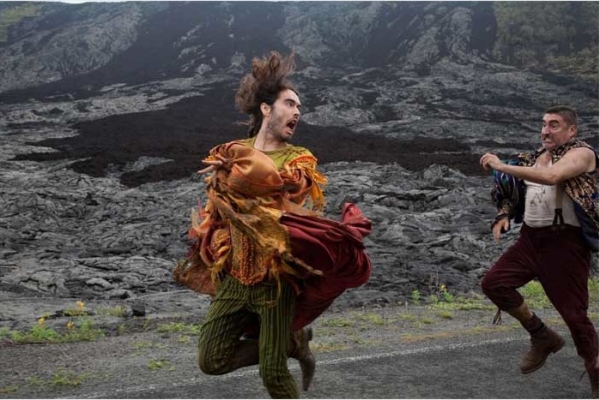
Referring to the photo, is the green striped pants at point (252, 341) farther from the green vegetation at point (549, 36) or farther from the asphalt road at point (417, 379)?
the green vegetation at point (549, 36)

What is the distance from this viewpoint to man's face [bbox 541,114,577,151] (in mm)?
4840

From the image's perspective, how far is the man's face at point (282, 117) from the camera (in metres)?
3.84

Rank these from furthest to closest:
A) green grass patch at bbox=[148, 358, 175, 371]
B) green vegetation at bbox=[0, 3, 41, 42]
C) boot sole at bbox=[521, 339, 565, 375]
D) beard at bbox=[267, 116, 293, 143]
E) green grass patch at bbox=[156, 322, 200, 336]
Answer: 1. green vegetation at bbox=[0, 3, 41, 42]
2. green grass patch at bbox=[156, 322, 200, 336]
3. green grass patch at bbox=[148, 358, 175, 371]
4. boot sole at bbox=[521, 339, 565, 375]
5. beard at bbox=[267, 116, 293, 143]

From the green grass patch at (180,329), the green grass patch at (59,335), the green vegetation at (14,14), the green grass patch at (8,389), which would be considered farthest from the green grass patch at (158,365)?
the green vegetation at (14,14)

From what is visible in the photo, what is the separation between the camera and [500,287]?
503cm

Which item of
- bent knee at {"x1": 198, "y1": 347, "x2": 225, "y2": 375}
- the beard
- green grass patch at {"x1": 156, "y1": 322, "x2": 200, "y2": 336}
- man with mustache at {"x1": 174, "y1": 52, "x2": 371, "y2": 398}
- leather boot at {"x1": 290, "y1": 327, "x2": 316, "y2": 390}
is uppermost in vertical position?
the beard

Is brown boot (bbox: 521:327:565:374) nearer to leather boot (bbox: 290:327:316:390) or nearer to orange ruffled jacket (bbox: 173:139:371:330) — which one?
leather boot (bbox: 290:327:316:390)

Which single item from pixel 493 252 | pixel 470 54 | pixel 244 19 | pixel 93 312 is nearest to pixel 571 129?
pixel 93 312

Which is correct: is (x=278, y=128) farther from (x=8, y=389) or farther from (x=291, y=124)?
(x=8, y=389)

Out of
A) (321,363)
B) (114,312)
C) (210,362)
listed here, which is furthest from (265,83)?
(114,312)

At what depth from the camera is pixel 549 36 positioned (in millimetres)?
59938

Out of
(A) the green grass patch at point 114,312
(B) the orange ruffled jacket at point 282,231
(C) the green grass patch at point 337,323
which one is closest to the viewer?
(B) the orange ruffled jacket at point 282,231

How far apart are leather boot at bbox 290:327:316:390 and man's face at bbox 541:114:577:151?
2206 mm

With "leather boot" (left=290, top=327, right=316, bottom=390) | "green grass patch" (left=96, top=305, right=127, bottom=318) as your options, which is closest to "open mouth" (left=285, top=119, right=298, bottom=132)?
"leather boot" (left=290, top=327, right=316, bottom=390)
